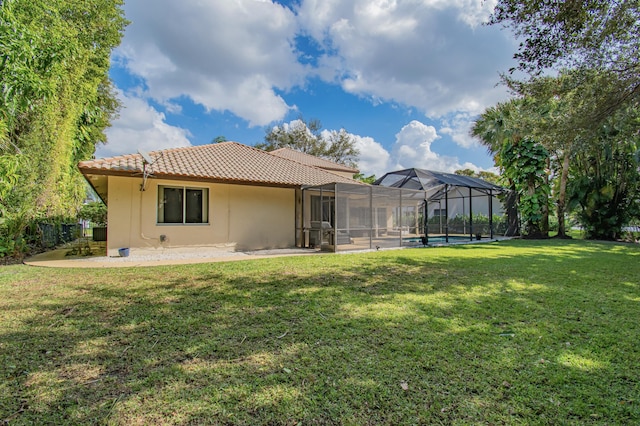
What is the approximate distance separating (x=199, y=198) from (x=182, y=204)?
66 cm

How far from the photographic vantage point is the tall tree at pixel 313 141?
42.3 metres

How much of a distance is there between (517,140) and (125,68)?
890 inches

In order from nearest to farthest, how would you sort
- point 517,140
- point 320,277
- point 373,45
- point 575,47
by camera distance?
point 320,277 < point 575,47 < point 373,45 < point 517,140

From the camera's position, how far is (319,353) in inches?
122

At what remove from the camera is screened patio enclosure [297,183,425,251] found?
40.1ft

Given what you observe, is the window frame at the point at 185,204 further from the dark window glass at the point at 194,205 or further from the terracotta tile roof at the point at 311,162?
the terracotta tile roof at the point at 311,162

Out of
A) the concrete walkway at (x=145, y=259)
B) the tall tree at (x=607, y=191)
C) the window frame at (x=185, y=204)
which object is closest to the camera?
the concrete walkway at (x=145, y=259)

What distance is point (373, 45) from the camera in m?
14.4

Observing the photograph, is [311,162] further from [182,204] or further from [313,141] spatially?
[313,141]

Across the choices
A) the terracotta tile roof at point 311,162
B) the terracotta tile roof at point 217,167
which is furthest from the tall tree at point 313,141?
the terracotta tile roof at point 217,167

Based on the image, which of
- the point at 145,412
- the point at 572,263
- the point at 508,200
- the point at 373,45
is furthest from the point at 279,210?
the point at 508,200

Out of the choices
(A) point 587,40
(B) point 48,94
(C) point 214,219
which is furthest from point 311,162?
(B) point 48,94

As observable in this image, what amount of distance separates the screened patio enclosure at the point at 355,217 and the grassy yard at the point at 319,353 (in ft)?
20.7

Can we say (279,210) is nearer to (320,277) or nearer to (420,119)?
(320,277)
